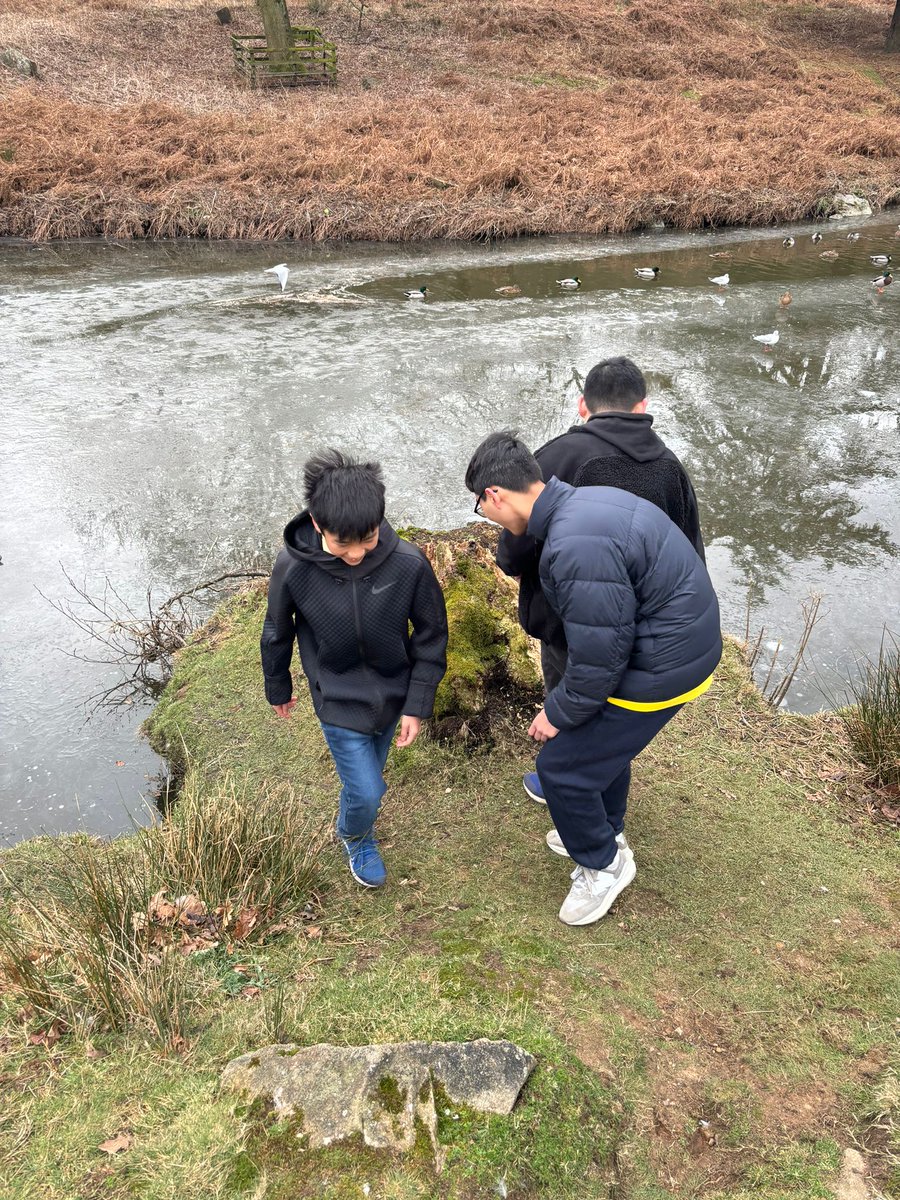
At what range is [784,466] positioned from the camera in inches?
292

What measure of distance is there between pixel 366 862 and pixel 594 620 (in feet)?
4.99

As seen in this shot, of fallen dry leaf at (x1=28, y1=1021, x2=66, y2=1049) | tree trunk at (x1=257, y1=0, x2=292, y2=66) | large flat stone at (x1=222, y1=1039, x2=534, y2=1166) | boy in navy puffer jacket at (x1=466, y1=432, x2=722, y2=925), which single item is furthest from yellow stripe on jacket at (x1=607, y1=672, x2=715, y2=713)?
tree trunk at (x1=257, y1=0, x2=292, y2=66)

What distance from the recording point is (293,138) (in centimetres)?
1681

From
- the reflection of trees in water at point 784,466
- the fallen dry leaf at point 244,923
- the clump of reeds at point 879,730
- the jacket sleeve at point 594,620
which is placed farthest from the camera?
the reflection of trees in water at point 784,466

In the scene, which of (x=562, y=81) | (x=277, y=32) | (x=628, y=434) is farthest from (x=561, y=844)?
(x=562, y=81)

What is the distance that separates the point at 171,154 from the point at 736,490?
1405 cm

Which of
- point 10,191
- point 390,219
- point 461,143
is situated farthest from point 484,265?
point 10,191

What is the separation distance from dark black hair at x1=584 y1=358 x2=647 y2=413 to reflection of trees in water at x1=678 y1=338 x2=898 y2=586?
317cm

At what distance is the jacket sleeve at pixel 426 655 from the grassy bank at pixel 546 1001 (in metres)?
0.79

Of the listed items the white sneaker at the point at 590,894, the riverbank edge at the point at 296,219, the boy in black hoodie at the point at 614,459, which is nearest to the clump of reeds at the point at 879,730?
the boy in black hoodie at the point at 614,459

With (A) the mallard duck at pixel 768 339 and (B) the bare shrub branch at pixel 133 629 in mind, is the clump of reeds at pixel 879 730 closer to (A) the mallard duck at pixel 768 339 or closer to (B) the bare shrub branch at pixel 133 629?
(B) the bare shrub branch at pixel 133 629

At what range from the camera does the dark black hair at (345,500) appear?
8.31ft

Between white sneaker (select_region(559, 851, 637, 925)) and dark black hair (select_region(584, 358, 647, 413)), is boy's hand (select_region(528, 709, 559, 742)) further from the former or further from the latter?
dark black hair (select_region(584, 358, 647, 413))

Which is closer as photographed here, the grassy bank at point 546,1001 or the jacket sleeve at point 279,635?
the grassy bank at point 546,1001
